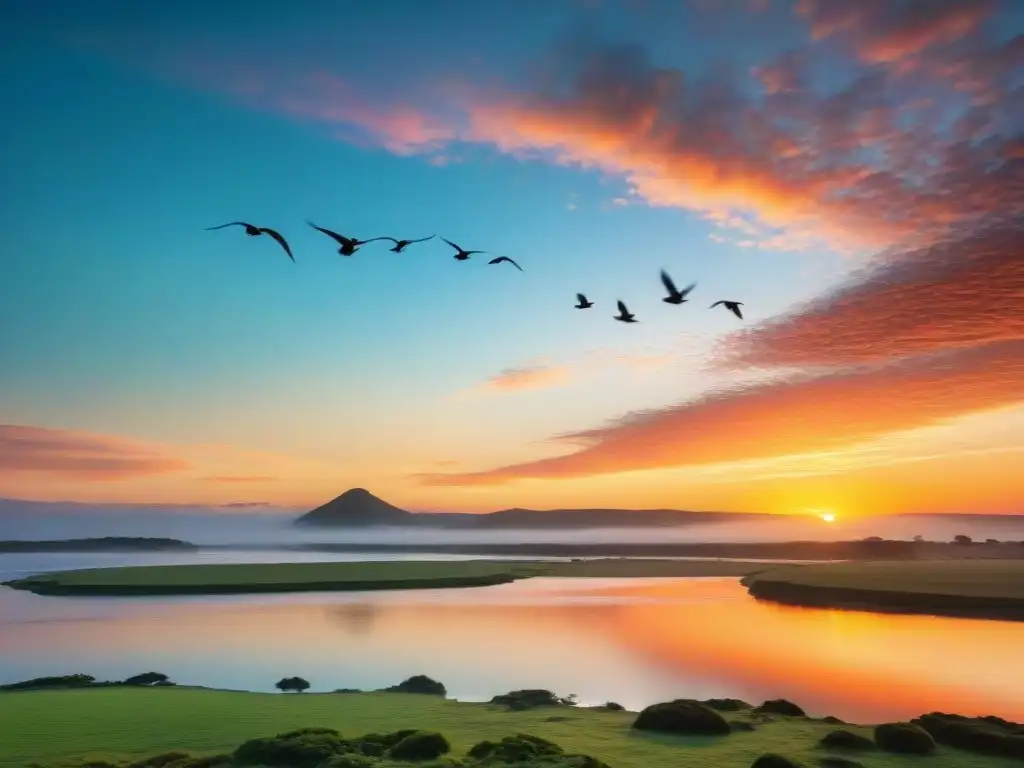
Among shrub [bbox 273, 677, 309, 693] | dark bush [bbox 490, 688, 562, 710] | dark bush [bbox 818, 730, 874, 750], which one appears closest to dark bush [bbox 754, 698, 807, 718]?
dark bush [bbox 818, 730, 874, 750]

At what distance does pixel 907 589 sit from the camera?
46.8 m

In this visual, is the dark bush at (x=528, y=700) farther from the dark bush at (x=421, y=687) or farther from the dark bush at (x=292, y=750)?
the dark bush at (x=292, y=750)

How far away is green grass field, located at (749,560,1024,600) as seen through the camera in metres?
46.2

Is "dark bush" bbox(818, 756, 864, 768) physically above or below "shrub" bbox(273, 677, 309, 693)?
above

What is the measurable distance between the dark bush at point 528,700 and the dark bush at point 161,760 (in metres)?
8.49

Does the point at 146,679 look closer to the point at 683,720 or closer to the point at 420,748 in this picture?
the point at 420,748

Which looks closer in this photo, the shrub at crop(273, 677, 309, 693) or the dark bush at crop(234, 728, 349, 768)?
the dark bush at crop(234, 728, 349, 768)

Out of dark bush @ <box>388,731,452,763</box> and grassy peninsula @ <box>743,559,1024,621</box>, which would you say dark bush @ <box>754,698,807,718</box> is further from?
grassy peninsula @ <box>743,559,1024,621</box>

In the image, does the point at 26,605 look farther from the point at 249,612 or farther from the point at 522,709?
the point at 522,709

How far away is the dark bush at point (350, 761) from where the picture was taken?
14222 millimetres

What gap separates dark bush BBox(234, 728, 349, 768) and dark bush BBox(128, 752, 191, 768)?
1087 millimetres

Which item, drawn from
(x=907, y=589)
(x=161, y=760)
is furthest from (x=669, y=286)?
(x=907, y=589)

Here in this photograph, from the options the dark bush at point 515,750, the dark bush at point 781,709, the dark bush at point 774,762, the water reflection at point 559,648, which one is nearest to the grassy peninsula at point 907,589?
the water reflection at point 559,648

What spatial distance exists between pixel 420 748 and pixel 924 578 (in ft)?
157
